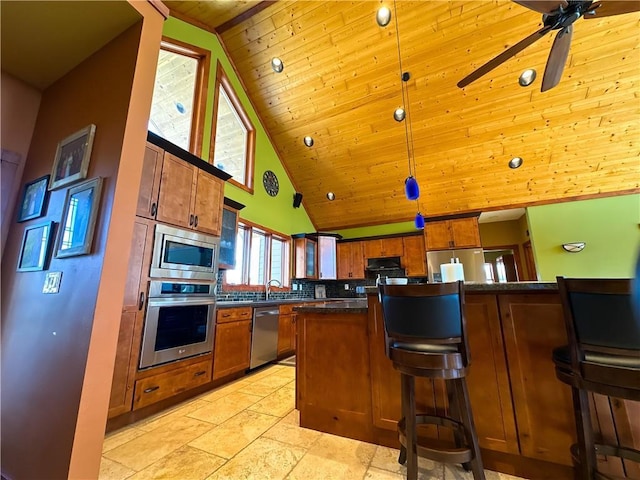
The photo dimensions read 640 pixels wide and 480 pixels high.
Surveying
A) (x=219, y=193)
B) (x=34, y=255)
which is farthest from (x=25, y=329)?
(x=219, y=193)

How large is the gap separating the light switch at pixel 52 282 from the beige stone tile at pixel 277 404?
1.76m

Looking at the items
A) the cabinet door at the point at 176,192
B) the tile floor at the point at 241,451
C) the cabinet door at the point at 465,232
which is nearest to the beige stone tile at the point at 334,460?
the tile floor at the point at 241,451

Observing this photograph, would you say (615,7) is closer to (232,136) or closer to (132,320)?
(132,320)

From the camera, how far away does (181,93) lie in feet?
12.7

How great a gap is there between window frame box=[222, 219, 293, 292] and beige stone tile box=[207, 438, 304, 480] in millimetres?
2457

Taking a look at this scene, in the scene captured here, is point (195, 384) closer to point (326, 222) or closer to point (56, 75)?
point (56, 75)

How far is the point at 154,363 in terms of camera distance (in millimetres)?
2311

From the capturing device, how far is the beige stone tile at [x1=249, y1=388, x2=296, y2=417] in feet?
7.71

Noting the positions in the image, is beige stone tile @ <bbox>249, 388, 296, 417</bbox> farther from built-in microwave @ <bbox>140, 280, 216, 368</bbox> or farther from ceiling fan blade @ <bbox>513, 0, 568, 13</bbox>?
ceiling fan blade @ <bbox>513, 0, 568, 13</bbox>

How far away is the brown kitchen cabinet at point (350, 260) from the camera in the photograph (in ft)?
20.4

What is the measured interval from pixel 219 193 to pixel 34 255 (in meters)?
1.83

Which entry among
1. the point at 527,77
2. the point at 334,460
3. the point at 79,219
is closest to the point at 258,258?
the point at 79,219

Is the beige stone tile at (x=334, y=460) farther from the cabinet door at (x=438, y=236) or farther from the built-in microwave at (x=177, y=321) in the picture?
the cabinet door at (x=438, y=236)

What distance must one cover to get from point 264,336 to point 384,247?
3433 millimetres
